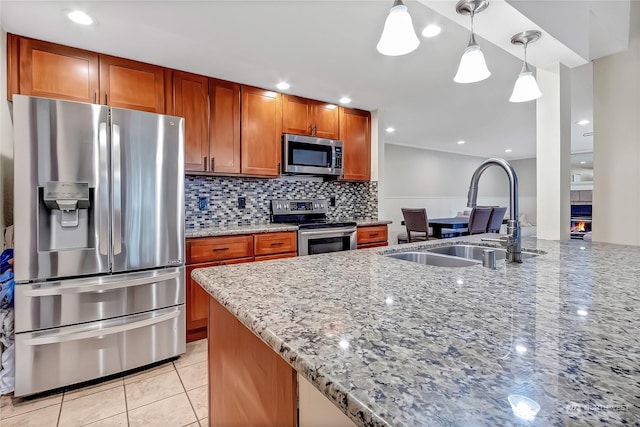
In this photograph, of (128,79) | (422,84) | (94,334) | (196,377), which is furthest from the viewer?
(422,84)

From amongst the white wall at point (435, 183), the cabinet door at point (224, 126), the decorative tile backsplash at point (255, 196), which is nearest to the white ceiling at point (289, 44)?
the cabinet door at point (224, 126)

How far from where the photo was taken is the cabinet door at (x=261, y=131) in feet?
9.77

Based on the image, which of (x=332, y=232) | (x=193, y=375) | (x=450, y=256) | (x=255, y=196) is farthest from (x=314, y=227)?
(x=450, y=256)

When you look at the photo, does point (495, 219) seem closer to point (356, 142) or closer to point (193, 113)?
point (356, 142)

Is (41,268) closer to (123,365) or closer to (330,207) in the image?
(123,365)

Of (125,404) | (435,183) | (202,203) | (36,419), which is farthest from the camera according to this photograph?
(435,183)

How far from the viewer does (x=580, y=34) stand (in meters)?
1.74

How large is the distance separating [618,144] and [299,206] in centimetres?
268

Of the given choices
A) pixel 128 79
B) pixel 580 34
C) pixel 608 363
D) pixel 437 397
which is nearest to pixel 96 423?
pixel 437 397

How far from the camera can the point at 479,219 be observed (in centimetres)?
463

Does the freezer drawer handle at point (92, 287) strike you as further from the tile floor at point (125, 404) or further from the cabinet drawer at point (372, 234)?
the cabinet drawer at point (372, 234)

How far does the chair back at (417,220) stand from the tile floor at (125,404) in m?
3.50

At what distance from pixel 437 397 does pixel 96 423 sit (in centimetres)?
193

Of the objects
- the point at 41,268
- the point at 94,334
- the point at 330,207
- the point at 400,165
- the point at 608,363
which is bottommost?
the point at 94,334
